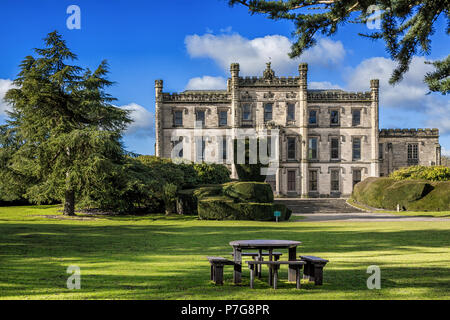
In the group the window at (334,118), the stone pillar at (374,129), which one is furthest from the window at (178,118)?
the stone pillar at (374,129)

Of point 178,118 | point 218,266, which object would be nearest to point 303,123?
point 178,118

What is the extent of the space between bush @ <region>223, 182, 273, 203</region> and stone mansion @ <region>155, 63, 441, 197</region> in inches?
857

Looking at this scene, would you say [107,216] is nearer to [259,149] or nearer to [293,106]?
[259,149]

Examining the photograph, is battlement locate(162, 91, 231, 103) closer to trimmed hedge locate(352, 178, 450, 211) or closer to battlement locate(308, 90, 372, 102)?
battlement locate(308, 90, 372, 102)

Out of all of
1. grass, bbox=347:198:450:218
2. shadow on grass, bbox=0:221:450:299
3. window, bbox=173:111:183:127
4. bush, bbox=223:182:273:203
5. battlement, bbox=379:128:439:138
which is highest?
window, bbox=173:111:183:127

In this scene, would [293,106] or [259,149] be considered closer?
[259,149]

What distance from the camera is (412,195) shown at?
31188 millimetres

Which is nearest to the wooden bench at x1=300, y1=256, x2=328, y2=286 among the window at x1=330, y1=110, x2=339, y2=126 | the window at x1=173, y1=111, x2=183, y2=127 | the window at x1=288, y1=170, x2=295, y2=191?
the window at x1=288, y1=170, x2=295, y2=191

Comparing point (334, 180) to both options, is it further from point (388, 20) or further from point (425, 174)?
point (388, 20)

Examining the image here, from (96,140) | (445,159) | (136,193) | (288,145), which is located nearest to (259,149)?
(136,193)

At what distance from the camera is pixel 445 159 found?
5984 cm

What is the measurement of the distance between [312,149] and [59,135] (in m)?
29.6

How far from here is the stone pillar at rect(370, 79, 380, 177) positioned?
4825 cm

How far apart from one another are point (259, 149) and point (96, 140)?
1012cm
